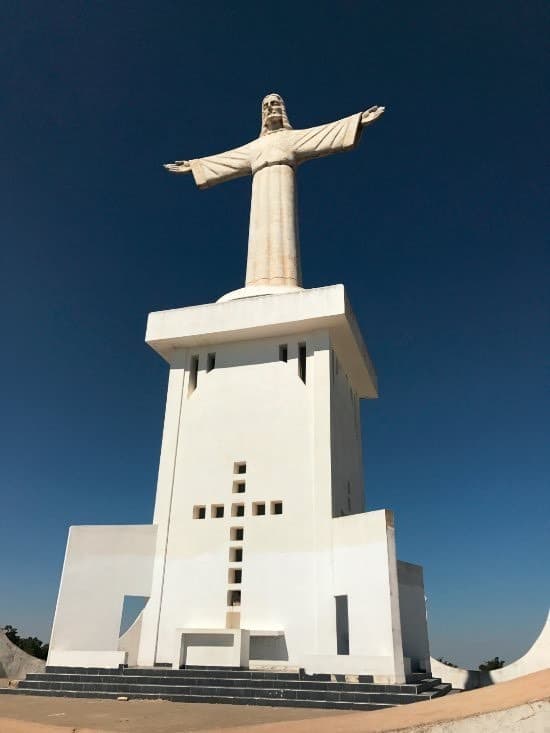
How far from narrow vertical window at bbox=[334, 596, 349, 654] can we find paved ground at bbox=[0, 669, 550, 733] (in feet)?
10.6

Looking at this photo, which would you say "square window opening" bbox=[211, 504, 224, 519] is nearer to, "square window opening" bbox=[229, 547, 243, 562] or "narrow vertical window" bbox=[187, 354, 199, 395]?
"square window opening" bbox=[229, 547, 243, 562]

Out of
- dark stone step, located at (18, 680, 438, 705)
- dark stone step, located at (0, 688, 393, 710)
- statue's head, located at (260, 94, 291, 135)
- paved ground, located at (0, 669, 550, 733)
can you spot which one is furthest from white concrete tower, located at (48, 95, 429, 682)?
statue's head, located at (260, 94, 291, 135)

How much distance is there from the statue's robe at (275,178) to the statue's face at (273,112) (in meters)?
0.30

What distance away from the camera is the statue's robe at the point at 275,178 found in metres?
17.6

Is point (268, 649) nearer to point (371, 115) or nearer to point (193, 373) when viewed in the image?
point (193, 373)

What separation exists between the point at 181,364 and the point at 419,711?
42.9 ft

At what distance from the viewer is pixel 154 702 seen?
977 cm

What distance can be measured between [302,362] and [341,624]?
6684 mm

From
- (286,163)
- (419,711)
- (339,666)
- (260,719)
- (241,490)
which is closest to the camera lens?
(419,711)

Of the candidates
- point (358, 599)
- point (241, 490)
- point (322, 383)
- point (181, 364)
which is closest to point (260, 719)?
point (358, 599)

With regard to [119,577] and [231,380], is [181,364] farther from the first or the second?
[119,577]

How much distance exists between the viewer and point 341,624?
1258 centimetres

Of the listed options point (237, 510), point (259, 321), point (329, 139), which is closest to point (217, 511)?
point (237, 510)

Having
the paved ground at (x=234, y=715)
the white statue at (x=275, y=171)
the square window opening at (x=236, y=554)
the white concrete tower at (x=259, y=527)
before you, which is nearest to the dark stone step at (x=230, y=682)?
the white concrete tower at (x=259, y=527)
